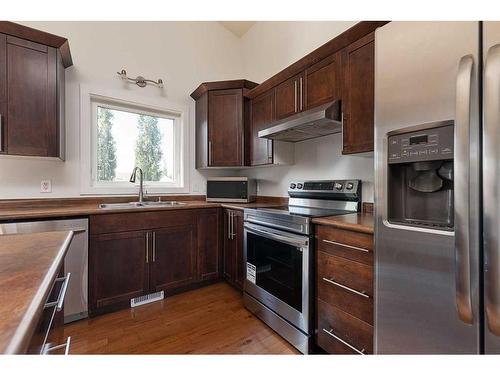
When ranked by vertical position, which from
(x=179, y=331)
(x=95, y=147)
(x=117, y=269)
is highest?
(x=95, y=147)

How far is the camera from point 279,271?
1.76 meters

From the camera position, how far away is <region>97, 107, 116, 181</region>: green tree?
8.31ft

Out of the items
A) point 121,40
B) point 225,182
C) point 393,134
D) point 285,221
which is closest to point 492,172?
point 393,134

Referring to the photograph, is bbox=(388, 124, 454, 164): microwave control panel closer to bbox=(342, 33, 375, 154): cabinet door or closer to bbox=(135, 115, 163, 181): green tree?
bbox=(342, 33, 375, 154): cabinet door

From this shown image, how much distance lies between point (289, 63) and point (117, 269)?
2.68m

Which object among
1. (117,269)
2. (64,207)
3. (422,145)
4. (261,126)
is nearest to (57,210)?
(64,207)

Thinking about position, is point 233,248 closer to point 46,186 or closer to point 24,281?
point 46,186

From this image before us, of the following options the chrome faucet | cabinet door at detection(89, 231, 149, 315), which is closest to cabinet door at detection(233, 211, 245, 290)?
cabinet door at detection(89, 231, 149, 315)

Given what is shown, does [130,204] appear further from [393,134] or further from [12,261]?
[393,134]

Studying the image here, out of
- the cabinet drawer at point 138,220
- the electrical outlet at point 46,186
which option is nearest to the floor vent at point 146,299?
the cabinet drawer at point 138,220

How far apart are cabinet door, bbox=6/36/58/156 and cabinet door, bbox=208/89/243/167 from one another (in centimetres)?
143

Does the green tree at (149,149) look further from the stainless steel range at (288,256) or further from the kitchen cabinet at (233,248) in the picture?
the stainless steel range at (288,256)

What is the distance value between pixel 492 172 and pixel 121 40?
10.5 ft

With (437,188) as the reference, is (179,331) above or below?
below
